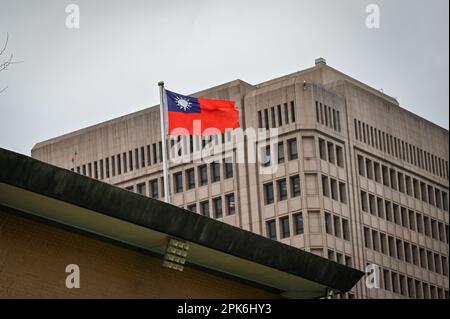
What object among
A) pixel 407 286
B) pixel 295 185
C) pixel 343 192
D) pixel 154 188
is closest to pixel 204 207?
pixel 154 188

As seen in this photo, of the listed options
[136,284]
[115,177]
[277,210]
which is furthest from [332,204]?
[136,284]

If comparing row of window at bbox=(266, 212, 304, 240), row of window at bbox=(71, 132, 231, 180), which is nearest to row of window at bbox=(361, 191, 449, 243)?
row of window at bbox=(266, 212, 304, 240)

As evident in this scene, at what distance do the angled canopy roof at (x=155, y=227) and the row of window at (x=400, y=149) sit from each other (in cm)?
6652

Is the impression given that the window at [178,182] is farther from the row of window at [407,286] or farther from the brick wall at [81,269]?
the brick wall at [81,269]

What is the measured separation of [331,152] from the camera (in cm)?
9319

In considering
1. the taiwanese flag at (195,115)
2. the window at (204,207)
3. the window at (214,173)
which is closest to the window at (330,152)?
the window at (214,173)

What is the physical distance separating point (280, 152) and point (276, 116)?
8.68ft

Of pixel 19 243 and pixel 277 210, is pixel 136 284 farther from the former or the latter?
pixel 277 210

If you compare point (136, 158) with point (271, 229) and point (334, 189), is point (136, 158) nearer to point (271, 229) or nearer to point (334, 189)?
point (271, 229)

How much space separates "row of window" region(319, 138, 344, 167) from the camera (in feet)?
302

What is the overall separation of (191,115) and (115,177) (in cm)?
6448

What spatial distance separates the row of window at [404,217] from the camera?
96.5 meters

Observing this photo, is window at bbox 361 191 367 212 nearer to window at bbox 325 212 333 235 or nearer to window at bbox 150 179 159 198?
window at bbox 325 212 333 235

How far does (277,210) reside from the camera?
9112 cm
